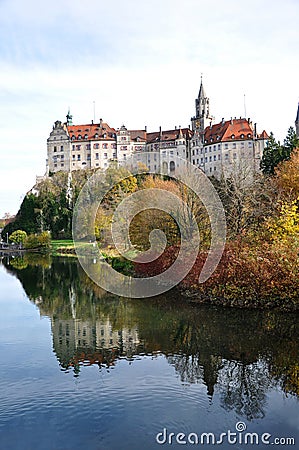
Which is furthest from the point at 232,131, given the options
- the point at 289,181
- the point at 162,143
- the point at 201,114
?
the point at 289,181

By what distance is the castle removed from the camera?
82.5 m

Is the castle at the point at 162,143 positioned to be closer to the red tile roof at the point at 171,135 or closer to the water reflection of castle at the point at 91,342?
the red tile roof at the point at 171,135

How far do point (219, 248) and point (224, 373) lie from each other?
1092 centimetres

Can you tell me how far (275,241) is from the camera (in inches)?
775

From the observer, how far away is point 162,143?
92.1 meters

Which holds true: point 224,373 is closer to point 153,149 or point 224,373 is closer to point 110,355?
point 110,355

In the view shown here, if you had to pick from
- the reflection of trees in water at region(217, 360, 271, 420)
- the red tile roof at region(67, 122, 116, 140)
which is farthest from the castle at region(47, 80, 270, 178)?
the reflection of trees in water at region(217, 360, 271, 420)

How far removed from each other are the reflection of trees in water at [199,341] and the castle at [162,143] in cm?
6355

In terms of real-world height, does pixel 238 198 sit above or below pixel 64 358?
above

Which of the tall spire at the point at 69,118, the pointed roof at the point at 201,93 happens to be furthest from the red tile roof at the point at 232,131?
the tall spire at the point at 69,118

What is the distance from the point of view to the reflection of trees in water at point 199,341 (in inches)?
426

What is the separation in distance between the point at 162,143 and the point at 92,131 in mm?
15012

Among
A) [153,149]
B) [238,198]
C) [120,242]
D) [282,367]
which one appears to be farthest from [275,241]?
[153,149]

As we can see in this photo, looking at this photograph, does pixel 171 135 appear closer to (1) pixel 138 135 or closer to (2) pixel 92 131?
(1) pixel 138 135
